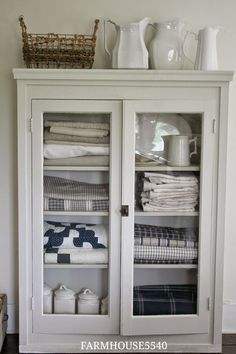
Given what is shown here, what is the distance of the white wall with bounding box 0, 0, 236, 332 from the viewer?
2.47m

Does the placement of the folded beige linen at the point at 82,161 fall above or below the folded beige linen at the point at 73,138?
below

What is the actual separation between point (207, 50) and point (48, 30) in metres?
0.98

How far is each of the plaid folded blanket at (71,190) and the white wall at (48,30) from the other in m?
0.34

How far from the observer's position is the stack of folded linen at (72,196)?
232 cm

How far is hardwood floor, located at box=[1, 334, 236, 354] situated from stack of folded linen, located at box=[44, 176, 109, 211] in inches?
34.4

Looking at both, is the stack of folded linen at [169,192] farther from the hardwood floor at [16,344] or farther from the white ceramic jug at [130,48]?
the hardwood floor at [16,344]

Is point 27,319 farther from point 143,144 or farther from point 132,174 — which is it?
point 143,144

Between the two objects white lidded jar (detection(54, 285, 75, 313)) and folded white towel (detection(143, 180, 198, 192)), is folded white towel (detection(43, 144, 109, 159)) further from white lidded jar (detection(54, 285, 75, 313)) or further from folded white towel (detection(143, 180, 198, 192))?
white lidded jar (detection(54, 285, 75, 313))

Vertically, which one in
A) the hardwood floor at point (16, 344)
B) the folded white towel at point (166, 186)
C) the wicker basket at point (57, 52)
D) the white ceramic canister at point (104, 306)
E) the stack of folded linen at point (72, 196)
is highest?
the wicker basket at point (57, 52)

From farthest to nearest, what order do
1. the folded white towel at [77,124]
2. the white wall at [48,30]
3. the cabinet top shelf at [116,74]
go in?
the white wall at [48,30], the folded white towel at [77,124], the cabinet top shelf at [116,74]

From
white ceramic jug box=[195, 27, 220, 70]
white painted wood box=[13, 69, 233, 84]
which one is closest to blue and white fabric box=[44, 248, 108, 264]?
white painted wood box=[13, 69, 233, 84]

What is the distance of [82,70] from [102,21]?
19.8 inches

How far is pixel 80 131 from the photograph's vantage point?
90.4 inches

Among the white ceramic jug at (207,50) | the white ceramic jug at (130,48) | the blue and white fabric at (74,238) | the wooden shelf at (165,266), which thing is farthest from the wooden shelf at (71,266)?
the white ceramic jug at (207,50)
